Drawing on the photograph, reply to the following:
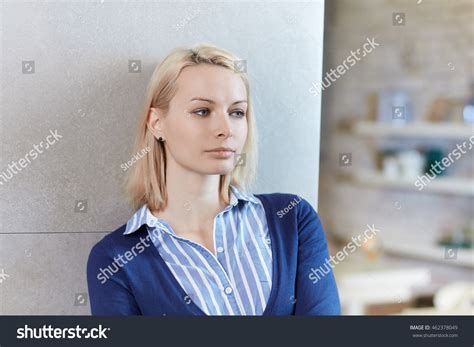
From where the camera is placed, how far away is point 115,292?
104cm

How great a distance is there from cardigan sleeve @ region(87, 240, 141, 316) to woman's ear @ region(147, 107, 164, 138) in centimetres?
23

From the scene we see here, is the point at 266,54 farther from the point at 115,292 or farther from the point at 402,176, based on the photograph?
the point at 402,176

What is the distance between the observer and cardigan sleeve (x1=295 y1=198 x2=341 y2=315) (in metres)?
1.09

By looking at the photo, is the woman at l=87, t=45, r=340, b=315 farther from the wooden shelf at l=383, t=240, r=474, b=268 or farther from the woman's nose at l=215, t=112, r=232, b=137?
the wooden shelf at l=383, t=240, r=474, b=268

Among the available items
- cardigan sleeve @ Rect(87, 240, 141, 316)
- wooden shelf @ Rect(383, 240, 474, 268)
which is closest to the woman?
cardigan sleeve @ Rect(87, 240, 141, 316)

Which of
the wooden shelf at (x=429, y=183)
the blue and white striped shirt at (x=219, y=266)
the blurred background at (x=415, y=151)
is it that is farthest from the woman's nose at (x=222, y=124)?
the wooden shelf at (x=429, y=183)

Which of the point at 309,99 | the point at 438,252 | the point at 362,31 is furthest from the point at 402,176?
the point at 309,99

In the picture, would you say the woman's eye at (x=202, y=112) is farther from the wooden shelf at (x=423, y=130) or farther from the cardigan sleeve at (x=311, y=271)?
the wooden shelf at (x=423, y=130)

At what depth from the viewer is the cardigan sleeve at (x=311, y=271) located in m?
1.09

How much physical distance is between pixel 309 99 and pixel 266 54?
0.38 ft

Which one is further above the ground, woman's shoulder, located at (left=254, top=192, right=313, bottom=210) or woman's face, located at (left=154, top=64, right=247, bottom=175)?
woman's face, located at (left=154, top=64, right=247, bottom=175)

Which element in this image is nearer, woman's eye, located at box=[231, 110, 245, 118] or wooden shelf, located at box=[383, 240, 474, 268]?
woman's eye, located at box=[231, 110, 245, 118]

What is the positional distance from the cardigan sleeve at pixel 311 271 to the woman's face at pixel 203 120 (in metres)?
0.18

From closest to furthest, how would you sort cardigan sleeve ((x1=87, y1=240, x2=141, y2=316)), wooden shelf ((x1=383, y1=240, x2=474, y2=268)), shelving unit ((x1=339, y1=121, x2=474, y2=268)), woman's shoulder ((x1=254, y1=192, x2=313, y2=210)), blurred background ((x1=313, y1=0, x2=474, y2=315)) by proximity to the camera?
cardigan sleeve ((x1=87, y1=240, x2=141, y2=316))
woman's shoulder ((x1=254, y1=192, x2=313, y2=210))
blurred background ((x1=313, y1=0, x2=474, y2=315))
shelving unit ((x1=339, y1=121, x2=474, y2=268))
wooden shelf ((x1=383, y1=240, x2=474, y2=268))
